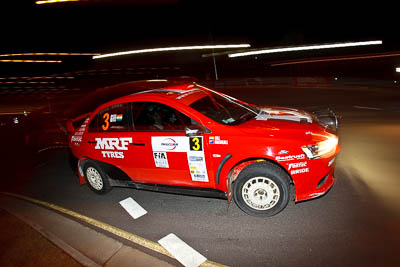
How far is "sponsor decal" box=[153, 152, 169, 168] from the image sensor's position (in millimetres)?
4188

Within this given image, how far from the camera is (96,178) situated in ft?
16.6

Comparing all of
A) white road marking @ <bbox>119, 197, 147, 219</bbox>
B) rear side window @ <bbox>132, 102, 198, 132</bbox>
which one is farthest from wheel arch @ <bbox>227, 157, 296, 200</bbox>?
white road marking @ <bbox>119, 197, 147, 219</bbox>

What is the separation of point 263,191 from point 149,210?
1.78 metres

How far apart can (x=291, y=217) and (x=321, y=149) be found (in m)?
0.98

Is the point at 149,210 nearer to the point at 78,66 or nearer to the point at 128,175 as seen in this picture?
the point at 128,175

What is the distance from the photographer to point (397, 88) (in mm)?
13734

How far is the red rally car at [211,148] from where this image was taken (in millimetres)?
3666

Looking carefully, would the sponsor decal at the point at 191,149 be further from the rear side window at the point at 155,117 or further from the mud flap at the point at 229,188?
the mud flap at the point at 229,188

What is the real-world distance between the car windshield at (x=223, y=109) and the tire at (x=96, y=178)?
6.85ft

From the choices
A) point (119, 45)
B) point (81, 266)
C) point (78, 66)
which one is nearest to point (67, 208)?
point (81, 266)

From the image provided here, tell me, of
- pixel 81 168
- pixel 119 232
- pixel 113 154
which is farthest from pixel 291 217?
pixel 81 168

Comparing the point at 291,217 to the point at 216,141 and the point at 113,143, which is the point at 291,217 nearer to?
the point at 216,141

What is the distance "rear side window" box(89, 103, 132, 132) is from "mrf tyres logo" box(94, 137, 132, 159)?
15 centimetres

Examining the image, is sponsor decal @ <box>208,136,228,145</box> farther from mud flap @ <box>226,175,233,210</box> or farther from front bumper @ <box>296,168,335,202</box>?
front bumper @ <box>296,168,335,202</box>
